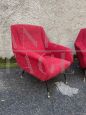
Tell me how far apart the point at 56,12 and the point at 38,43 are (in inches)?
30.0

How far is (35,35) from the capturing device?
3.66 metres

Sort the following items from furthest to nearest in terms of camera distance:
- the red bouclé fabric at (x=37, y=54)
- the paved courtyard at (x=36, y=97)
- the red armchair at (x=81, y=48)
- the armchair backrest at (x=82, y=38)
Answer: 1. the armchair backrest at (x=82, y=38)
2. the red armchair at (x=81, y=48)
3. the red bouclé fabric at (x=37, y=54)
4. the paved courtyard at (x=36, y=97)

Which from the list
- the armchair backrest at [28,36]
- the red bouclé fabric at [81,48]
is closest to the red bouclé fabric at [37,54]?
the armchair backrest at [28,36]

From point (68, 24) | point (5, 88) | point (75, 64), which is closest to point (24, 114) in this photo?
point (5, 88)

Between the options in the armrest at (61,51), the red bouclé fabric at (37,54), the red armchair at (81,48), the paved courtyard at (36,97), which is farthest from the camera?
the red armchair at (81,48)

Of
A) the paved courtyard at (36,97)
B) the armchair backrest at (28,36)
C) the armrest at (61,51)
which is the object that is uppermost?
the armchair backrest at (28,36)

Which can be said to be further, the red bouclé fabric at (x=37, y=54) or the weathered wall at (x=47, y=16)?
the weathered wall at (x=47, y=16)

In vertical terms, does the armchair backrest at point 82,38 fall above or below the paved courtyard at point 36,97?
above

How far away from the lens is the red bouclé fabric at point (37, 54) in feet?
9.89

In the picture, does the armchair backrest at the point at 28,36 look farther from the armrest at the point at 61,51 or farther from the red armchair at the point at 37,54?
the armrest at the point at 61,51

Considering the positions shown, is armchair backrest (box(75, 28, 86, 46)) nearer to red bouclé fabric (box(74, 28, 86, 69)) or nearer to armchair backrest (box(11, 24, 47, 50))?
red bouclé fabric (box(74, 28, 86, 69))

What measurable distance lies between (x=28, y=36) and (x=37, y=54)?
414mm

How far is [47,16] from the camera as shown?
4051 millimetres

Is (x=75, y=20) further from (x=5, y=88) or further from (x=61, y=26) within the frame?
(x=5, y=88)
